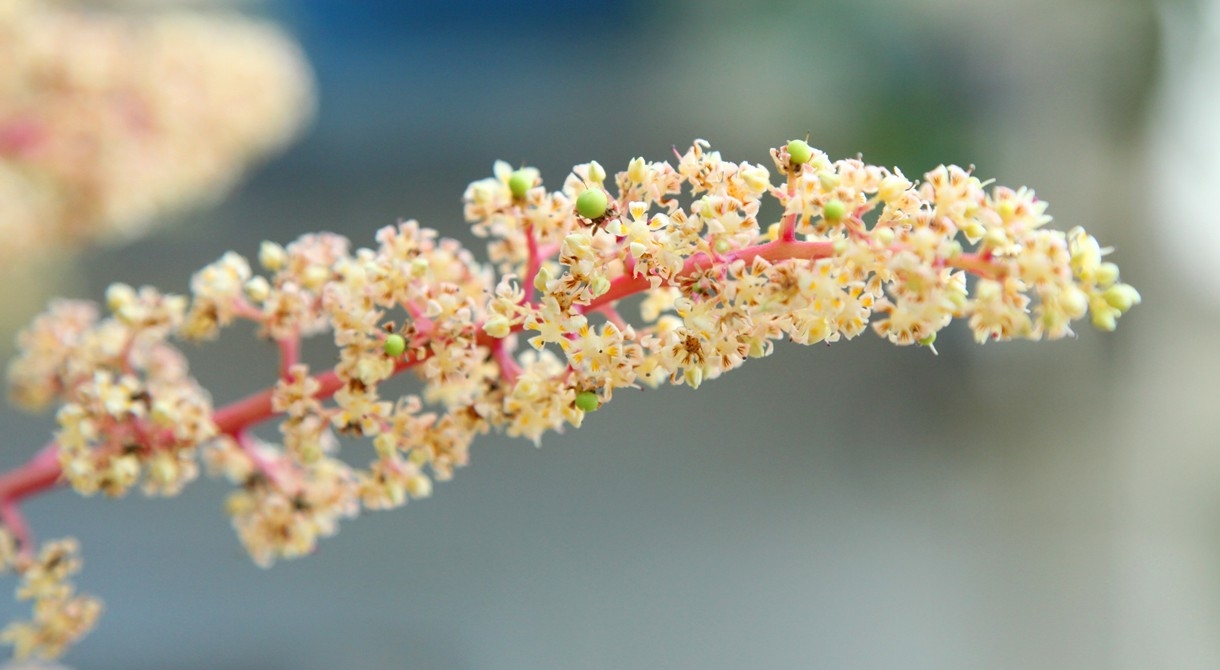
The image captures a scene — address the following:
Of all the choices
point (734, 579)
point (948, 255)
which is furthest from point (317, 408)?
point (734, 579)

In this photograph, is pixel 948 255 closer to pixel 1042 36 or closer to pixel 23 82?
pixel 23 82

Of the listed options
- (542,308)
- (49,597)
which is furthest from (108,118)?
(542,308)

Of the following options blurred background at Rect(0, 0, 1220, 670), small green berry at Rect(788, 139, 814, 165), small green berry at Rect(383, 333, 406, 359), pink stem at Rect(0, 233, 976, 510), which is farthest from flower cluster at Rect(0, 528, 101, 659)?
blurred background at Rect(0, 0, 1220, 670)

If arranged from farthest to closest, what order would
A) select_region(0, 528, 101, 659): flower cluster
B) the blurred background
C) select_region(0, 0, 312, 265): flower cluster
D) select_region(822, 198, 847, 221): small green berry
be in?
the blurred background → select_region(0, 0, 312, 265): flower cluster → select_region(0, 528, 101, 659): flower cluster → select_region(822, 198, 847, 221): small green berry

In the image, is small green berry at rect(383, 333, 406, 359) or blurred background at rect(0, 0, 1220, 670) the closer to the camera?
small green berry at rect(383, 333, 406, 359)

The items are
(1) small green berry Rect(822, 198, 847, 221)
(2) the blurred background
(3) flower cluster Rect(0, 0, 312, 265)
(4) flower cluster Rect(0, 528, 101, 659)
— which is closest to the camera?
(1) small green berry Rect(822, 198, 847, 221)

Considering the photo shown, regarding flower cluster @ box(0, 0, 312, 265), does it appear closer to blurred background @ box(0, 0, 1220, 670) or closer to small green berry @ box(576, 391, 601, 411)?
small green berry @ box(576, 391, 601, 411)
